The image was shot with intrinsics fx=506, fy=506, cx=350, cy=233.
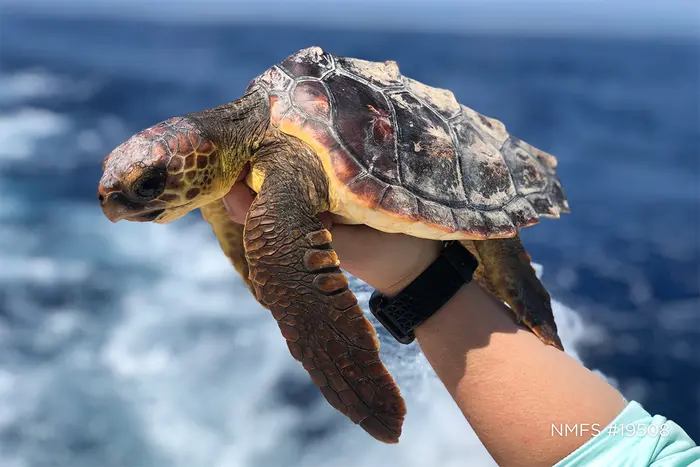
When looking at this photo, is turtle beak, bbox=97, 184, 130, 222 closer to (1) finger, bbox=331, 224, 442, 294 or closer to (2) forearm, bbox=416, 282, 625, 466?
(1) finger, bbox=331, 224, 442, 294

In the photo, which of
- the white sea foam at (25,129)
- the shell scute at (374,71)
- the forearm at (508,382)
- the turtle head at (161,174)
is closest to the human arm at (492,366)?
the forearm at (508,382)

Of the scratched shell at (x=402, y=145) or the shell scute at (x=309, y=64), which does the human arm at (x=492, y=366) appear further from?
the shell scute at (x=309, y=64)

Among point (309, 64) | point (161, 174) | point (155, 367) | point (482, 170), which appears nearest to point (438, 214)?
point (482, 170)

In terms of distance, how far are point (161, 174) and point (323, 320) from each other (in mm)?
417

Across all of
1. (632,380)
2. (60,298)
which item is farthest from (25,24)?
(632,380)

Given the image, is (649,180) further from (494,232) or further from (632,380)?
(494,232)

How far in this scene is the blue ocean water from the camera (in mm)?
4004

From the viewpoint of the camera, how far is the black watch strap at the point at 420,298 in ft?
3.39

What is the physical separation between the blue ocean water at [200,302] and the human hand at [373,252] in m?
0.72

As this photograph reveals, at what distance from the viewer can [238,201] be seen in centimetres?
111

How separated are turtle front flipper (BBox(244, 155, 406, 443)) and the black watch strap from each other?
16 centimetres

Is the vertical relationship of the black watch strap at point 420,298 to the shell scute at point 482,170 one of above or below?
below

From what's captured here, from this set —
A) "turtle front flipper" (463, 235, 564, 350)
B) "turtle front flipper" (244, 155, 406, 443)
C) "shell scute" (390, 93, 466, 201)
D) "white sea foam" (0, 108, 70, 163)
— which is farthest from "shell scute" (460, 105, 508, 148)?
"white sea foam" (0, 108, 70, 163)

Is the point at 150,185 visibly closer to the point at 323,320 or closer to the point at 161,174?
the point at 161,174
